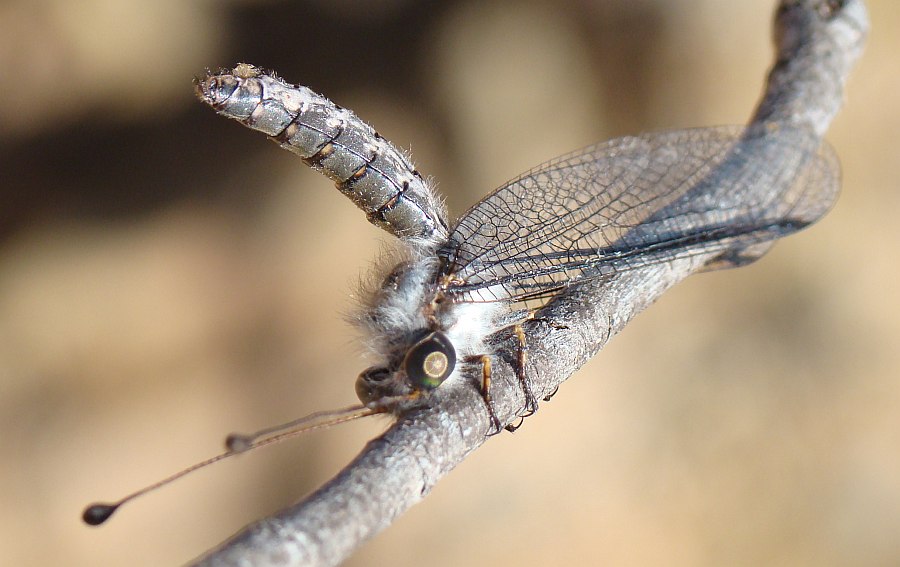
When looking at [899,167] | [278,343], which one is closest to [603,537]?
[278,343]

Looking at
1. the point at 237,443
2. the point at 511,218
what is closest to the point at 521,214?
the point at 511,218

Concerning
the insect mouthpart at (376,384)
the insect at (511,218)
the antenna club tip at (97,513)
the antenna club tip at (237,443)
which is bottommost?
the antenna club tip at (97,513)

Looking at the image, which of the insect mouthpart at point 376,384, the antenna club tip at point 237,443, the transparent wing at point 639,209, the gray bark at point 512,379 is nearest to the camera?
the gray bark at point 512,379

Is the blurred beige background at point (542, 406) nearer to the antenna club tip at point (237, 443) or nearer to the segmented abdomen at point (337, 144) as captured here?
the segmented abdomen at point (337, 144)

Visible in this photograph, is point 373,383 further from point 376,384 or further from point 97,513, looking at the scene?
point 97,513

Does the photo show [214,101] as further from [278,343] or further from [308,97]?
[278,343]

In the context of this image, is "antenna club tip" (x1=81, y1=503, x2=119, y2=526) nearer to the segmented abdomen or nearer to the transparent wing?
the segmented abdomen

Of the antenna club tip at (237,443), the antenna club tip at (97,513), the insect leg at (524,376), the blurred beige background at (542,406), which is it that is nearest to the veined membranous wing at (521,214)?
the insect leg at (524,376)
